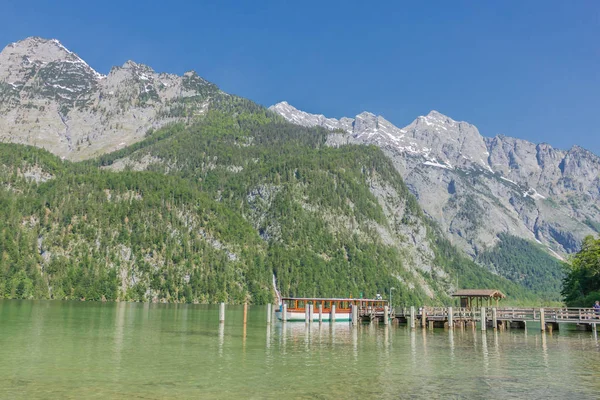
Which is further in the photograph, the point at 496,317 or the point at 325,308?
the point at 325,308

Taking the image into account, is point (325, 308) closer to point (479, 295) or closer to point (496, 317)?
point (479, 295)

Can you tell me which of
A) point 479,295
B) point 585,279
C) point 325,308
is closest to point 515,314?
point 479,295

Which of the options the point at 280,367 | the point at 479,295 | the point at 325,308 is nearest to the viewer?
the point at 280,367

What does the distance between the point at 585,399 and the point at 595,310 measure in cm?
5915

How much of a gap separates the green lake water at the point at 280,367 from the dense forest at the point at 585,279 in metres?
45.7

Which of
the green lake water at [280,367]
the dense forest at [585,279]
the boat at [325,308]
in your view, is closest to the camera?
the green lake water at [280,367]

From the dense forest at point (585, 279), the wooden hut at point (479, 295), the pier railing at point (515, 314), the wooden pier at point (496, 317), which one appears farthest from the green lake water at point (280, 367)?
the dense forest at point (585, 279)

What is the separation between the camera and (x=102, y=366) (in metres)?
38.1

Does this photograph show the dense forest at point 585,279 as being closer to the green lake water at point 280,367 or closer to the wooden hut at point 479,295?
the wooden hut at point 479,295

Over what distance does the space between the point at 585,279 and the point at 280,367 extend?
9772 centimetres

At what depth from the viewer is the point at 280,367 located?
40094 mm

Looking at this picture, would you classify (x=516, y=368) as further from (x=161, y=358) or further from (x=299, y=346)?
(x=161, y=358)

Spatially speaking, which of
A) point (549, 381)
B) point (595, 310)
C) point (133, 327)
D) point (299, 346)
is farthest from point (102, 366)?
point (595, 310)

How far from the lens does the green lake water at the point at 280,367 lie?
30344 millimetres
